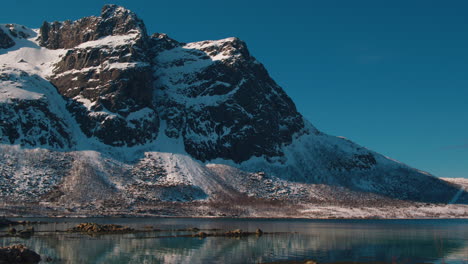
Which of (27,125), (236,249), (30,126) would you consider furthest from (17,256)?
(27,125)

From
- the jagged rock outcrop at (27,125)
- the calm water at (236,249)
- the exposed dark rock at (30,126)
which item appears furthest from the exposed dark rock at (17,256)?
the exposed dark rock at (30,126)

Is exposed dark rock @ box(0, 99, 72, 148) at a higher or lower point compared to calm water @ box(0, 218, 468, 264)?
higher

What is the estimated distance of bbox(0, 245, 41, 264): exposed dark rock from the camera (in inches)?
1831

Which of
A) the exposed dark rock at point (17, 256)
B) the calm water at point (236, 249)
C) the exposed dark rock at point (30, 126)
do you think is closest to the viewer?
the exposed dark rock at point (17, 256)

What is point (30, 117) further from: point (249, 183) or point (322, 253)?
point (322, 253)

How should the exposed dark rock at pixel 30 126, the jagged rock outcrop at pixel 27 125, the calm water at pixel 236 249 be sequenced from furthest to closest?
the jagged rock outcrop at pixel 27 125
the exposed dark rock at pixel 30 126
the calm water at pixel 236 249

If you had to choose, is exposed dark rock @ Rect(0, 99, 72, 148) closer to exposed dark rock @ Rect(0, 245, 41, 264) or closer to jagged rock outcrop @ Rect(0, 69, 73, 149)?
jagged rock outcrop @ Rect(0, 69, 73, 149)

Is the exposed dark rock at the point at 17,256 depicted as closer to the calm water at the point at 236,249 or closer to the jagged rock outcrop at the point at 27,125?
the calm water at the point at 236,249

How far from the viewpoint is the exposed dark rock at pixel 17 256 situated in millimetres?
46500

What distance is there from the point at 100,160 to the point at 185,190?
3684cm

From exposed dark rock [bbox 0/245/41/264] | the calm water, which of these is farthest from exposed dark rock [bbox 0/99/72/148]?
exposed dark rock [bbox 0/245/41/264]

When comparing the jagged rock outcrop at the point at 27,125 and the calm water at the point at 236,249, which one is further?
the jagged rock outcrop at the point at 27,125

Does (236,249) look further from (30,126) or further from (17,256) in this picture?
(30,126)

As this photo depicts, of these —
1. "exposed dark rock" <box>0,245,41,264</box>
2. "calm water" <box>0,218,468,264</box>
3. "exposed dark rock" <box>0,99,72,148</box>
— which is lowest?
"calm water" <box>0,218,468,264</box>
